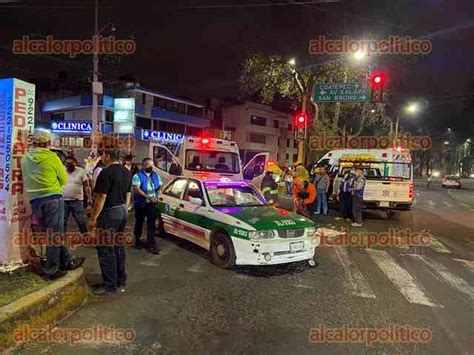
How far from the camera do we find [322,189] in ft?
49.4

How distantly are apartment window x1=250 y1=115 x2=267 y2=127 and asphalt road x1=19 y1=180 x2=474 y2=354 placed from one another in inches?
2030

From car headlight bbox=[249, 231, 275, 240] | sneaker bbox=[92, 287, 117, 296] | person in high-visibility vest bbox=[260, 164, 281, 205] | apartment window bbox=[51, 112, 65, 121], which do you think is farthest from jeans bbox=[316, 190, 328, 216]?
apartment window bbox=[51, 112, 65, 121]

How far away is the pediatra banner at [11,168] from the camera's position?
5898 mm

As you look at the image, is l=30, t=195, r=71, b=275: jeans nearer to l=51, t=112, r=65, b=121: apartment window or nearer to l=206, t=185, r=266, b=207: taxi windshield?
l=206, t=185, r=266, b=207: taxi windshield

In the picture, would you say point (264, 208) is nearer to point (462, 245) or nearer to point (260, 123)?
point (462, 245)

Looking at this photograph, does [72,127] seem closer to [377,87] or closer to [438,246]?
[377,87]

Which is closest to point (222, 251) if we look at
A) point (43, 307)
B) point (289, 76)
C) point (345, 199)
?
point (43, 307)

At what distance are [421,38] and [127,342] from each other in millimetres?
13349

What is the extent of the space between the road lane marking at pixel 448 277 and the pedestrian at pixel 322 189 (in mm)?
6058

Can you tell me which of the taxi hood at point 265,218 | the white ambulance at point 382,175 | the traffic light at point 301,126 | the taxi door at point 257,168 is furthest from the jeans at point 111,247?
the traffic light at point 301,126

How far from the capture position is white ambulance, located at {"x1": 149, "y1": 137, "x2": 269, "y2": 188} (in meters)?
13.0

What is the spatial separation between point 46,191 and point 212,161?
8047mm

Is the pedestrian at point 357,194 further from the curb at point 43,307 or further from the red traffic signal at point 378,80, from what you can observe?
the curb at point 43,307

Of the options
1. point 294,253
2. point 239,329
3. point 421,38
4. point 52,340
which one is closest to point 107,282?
point 52,340
